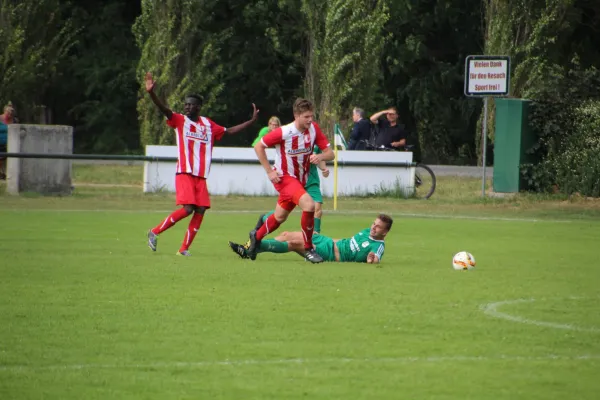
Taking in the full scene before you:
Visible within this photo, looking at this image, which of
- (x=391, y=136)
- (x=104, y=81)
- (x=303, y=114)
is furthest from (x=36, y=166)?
(x=104, y=81)

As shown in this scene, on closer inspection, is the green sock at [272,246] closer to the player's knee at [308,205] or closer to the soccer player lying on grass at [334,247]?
the soccer player lying on grass at [334,247]

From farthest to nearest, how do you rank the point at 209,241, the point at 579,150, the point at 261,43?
1. the point at 261,43
2. the point at 579,150
3. the point at 209,241

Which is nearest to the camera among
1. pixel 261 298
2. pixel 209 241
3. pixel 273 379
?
pixel 273 379

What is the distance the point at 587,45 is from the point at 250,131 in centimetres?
1387

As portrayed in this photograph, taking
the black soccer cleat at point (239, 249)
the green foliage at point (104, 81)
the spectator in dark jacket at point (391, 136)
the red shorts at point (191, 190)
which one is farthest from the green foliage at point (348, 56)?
the black soccer cleat at point (239, 249)

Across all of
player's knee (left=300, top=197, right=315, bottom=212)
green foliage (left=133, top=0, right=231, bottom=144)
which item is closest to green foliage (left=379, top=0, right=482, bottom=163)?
green foliage (left=133, top=0, right=231, bottom=144)

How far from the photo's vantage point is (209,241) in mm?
18391

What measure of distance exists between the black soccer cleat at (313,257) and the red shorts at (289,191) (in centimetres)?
54

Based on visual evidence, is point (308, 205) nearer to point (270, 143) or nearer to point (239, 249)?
point (270, 143)

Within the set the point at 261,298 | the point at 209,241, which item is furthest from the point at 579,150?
the point at 261,298

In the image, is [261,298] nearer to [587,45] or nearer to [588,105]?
[588,105]

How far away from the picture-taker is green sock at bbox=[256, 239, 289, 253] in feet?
50.2

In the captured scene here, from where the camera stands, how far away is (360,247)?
15172mm

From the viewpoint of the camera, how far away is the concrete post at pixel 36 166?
27906 mm
